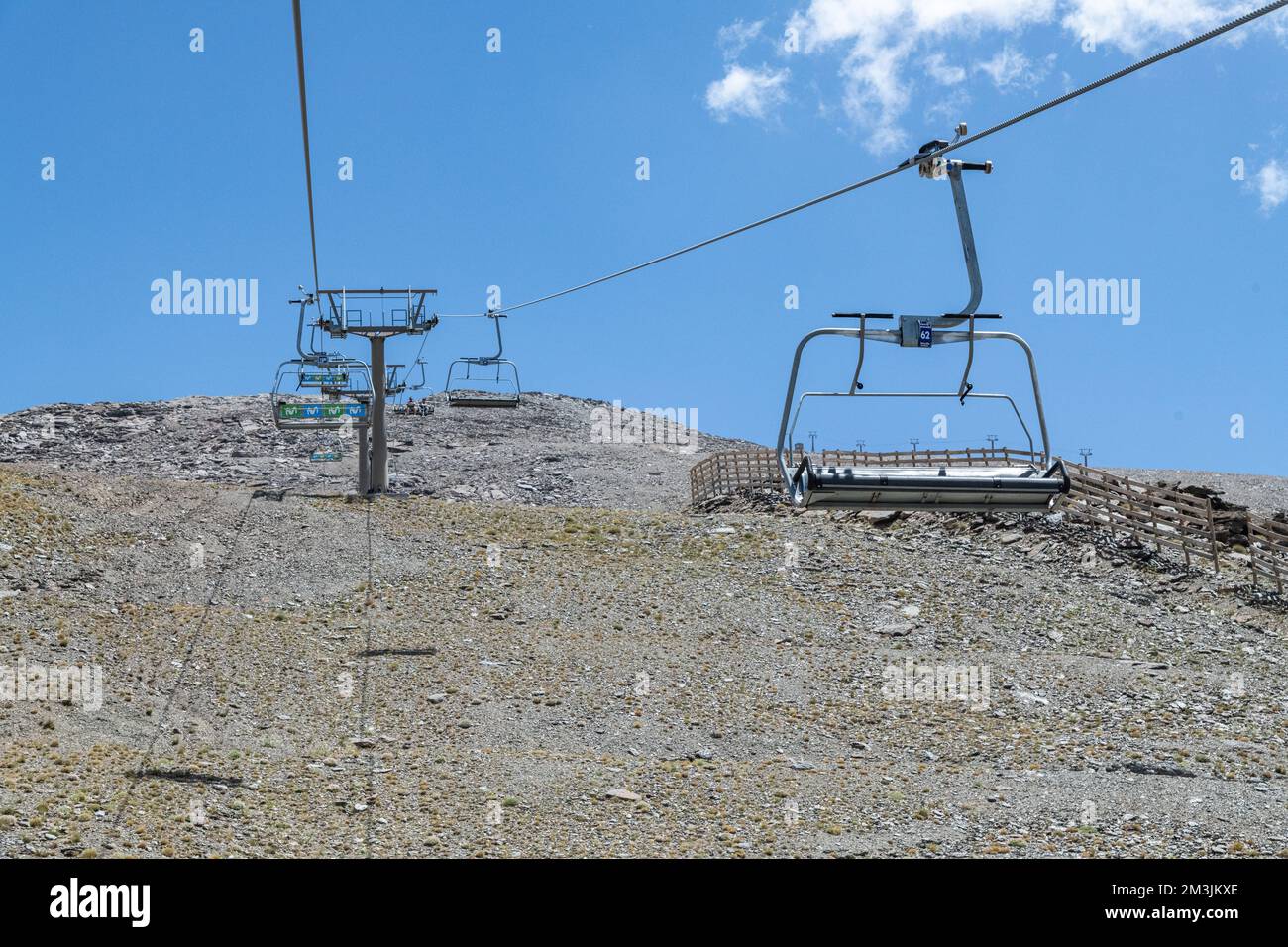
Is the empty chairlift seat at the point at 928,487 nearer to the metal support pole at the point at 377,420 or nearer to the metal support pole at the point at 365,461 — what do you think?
the metal support pole at the point at 377,420

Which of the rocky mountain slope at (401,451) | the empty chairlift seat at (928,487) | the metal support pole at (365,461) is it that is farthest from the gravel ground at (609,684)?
the rocky mountain slope at (401,451)

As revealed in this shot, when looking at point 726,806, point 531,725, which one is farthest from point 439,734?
point 726,806

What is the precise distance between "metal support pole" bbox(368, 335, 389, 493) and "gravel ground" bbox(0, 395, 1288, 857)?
363 centimetres

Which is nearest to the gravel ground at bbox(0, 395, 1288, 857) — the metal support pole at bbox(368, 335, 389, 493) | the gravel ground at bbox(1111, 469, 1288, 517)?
the metal support pole at bbox(368, 335, 389, 493)

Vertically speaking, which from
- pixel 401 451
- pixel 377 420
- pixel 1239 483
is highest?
pixel 377 420

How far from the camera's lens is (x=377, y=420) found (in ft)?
133

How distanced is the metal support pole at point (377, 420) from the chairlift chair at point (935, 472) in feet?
91.1

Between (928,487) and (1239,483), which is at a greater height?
(928,487)

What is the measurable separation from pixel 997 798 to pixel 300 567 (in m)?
16.5

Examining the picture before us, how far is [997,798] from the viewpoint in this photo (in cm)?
1761

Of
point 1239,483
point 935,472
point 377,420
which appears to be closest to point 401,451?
point 377,420

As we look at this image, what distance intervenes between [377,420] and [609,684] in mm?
20074

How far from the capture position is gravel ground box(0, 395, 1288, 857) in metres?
15.8

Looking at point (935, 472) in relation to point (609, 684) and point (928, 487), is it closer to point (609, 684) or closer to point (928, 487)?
point (928, 487)
